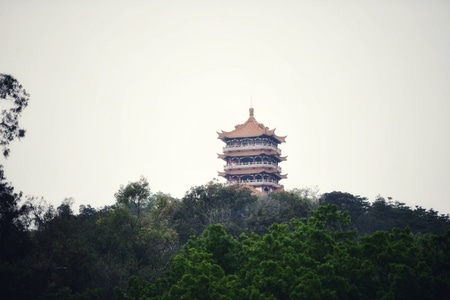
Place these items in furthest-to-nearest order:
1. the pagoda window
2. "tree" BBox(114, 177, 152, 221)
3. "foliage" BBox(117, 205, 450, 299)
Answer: the pagoda window
"tree" BBox(114, 177, 152, 221)
"foliage" BBox(117, 205, 450, 299)

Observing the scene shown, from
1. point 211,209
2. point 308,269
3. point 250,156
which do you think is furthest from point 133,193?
point 250,156

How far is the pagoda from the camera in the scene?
246ft

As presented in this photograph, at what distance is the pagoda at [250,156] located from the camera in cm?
7488

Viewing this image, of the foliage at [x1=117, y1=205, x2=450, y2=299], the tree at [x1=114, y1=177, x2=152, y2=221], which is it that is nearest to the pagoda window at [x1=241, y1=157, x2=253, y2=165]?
the tree at [x1=114, y1=177, x2=152, y2=221]

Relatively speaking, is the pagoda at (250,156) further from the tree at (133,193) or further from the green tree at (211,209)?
the tree at (133,193)

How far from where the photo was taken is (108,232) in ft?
135

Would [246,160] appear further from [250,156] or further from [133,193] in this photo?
[133,193]

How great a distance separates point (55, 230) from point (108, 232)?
5.61 m

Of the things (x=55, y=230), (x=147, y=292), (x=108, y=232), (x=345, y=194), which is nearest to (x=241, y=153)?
(x=345, y=194)

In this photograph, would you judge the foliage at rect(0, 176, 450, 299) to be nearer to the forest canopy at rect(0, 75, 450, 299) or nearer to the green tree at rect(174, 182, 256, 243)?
the forest canopy at rect(0, 75, 450, 299)

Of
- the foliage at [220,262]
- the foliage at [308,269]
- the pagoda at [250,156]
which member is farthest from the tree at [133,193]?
the pagoda at [250,156]

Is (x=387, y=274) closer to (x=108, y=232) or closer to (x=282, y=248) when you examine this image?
(x=282, y=248)

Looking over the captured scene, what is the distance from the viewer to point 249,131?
7581 cm

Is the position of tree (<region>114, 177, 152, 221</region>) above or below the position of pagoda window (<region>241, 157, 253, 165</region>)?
below
